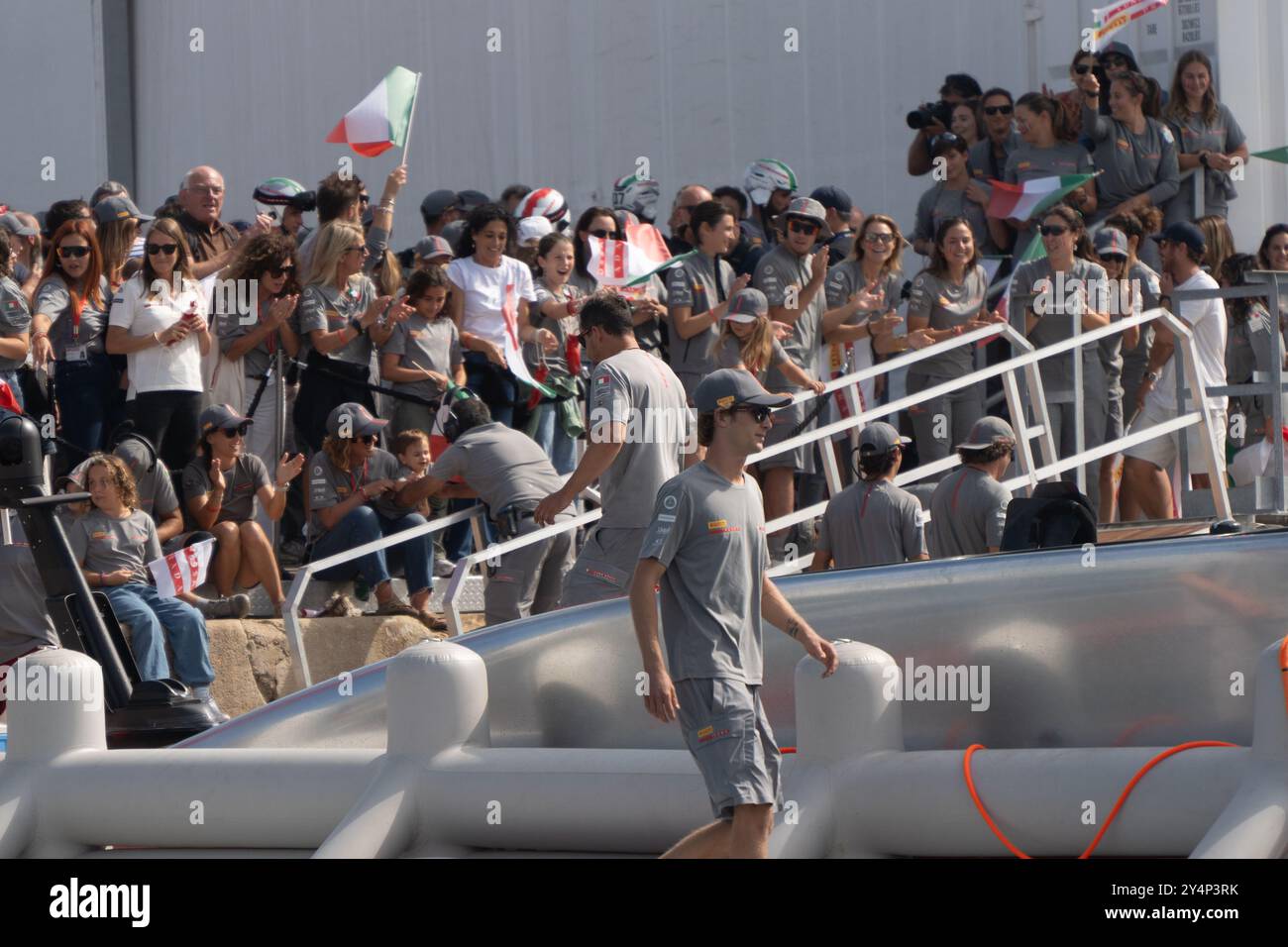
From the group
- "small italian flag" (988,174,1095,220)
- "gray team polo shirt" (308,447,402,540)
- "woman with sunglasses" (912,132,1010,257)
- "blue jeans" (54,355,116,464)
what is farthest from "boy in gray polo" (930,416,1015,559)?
"blue jeans" (54,355,116,464)

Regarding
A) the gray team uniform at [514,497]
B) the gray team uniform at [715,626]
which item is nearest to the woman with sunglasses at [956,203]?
the gray team uniform at [514,497]

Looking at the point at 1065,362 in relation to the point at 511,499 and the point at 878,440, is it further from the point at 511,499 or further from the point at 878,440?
the point at 511,499

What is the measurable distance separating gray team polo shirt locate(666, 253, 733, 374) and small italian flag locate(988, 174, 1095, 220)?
2484mm

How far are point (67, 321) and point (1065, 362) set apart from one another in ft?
16.9

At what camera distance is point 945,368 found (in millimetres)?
11062

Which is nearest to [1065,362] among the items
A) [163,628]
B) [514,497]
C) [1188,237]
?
[1188,237]

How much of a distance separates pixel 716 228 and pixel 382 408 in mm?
2007

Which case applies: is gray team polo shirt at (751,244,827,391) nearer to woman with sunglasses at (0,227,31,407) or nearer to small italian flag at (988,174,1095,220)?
small italian flag at (988,174,1095,220)

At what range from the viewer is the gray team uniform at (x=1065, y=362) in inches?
433

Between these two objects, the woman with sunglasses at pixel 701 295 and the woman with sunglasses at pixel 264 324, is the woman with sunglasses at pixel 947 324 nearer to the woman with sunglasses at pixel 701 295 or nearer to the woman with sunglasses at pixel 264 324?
the woman with sunglasses at pixel 701 295

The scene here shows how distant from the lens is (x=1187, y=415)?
10.6 metres

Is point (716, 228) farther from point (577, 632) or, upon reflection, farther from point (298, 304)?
point (577, 632)
